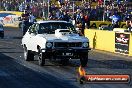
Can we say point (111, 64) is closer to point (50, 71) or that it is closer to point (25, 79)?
point (50, 71)

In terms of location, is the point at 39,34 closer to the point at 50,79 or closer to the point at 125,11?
the point at 50,79

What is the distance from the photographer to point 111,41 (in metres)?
24.4

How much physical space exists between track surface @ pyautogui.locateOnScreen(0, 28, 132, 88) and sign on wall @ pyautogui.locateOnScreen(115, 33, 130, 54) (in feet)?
2.81

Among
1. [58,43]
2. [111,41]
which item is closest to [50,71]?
[58,43]

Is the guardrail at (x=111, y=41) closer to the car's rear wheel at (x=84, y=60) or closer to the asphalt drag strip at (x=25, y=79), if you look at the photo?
the car's rear wheel at (x=84, y=60)

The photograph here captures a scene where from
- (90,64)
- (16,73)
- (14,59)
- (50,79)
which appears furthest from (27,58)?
(50,79)

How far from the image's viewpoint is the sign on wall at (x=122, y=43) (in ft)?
74.6

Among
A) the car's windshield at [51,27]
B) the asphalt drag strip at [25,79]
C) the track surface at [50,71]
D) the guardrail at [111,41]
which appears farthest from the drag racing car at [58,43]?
the guardrail at [111,41]

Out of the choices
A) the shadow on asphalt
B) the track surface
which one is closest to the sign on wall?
the track surface

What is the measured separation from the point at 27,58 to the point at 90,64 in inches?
101

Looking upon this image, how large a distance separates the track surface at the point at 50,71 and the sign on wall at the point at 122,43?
0.86 metres

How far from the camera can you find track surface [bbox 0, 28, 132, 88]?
1246 centimetres

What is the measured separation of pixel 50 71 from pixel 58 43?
1.50m

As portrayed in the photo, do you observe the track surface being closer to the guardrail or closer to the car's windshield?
the guardrail
